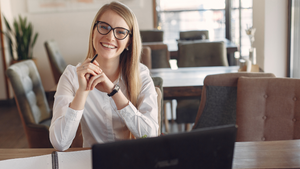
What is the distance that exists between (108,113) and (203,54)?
2069 mm

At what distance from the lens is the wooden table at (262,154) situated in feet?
3.24

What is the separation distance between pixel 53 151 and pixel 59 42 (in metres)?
4.40

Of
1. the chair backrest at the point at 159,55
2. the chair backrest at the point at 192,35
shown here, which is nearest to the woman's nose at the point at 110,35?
the chair backrest at the point at 159,55

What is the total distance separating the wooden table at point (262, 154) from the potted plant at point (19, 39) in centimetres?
390

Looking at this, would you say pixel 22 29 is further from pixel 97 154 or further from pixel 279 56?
pixel 97 154

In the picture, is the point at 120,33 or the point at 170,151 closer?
the point at 170,151

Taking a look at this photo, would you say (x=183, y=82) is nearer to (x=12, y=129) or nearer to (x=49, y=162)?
(x=49, y=162)

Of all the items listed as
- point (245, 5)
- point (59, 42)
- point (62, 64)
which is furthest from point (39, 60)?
point (245, 5)

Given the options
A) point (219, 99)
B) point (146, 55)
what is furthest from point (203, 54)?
point (219, 99)

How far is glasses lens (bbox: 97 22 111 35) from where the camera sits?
1392mm

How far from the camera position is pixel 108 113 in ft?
4.67

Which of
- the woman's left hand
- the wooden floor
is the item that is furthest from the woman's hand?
the wooden floor

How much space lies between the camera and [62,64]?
4.34 metres

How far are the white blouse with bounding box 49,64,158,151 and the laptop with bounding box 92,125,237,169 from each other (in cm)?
68
